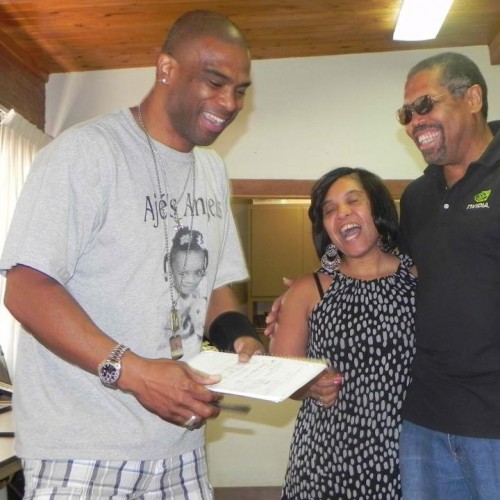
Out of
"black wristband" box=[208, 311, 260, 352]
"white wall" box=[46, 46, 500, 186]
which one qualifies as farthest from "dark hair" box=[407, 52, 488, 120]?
"white wall" box=[46, 46, 500, 186]

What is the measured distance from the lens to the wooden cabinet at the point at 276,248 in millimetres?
7230

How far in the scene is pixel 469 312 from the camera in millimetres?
1970

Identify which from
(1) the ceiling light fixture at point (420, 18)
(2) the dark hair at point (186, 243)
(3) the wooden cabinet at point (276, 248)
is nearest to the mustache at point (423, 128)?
(2) the dark hair at point (186, 243)

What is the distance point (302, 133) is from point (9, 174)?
2.05 meters

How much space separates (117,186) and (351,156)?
12.6ft

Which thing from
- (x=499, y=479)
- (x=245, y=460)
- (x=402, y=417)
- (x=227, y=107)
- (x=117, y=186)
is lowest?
(x=245, y=460)

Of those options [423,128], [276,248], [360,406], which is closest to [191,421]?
[360,406]

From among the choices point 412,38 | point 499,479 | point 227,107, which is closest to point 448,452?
point 499,479

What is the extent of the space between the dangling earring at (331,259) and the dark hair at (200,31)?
1.03 metres

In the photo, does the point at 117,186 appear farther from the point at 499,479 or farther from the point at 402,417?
the point at 499,479

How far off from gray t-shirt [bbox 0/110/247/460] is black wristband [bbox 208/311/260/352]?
20 centimetres

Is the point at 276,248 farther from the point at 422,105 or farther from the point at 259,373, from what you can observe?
the point at 259,373

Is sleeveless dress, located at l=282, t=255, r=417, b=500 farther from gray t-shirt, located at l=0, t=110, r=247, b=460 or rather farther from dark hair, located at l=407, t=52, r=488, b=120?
gray t-shirt, located at l=0, t=110, r=247, b=460

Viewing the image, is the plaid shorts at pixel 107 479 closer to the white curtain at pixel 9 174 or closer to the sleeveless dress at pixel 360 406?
the sleeveless dress at pixel 360 406
